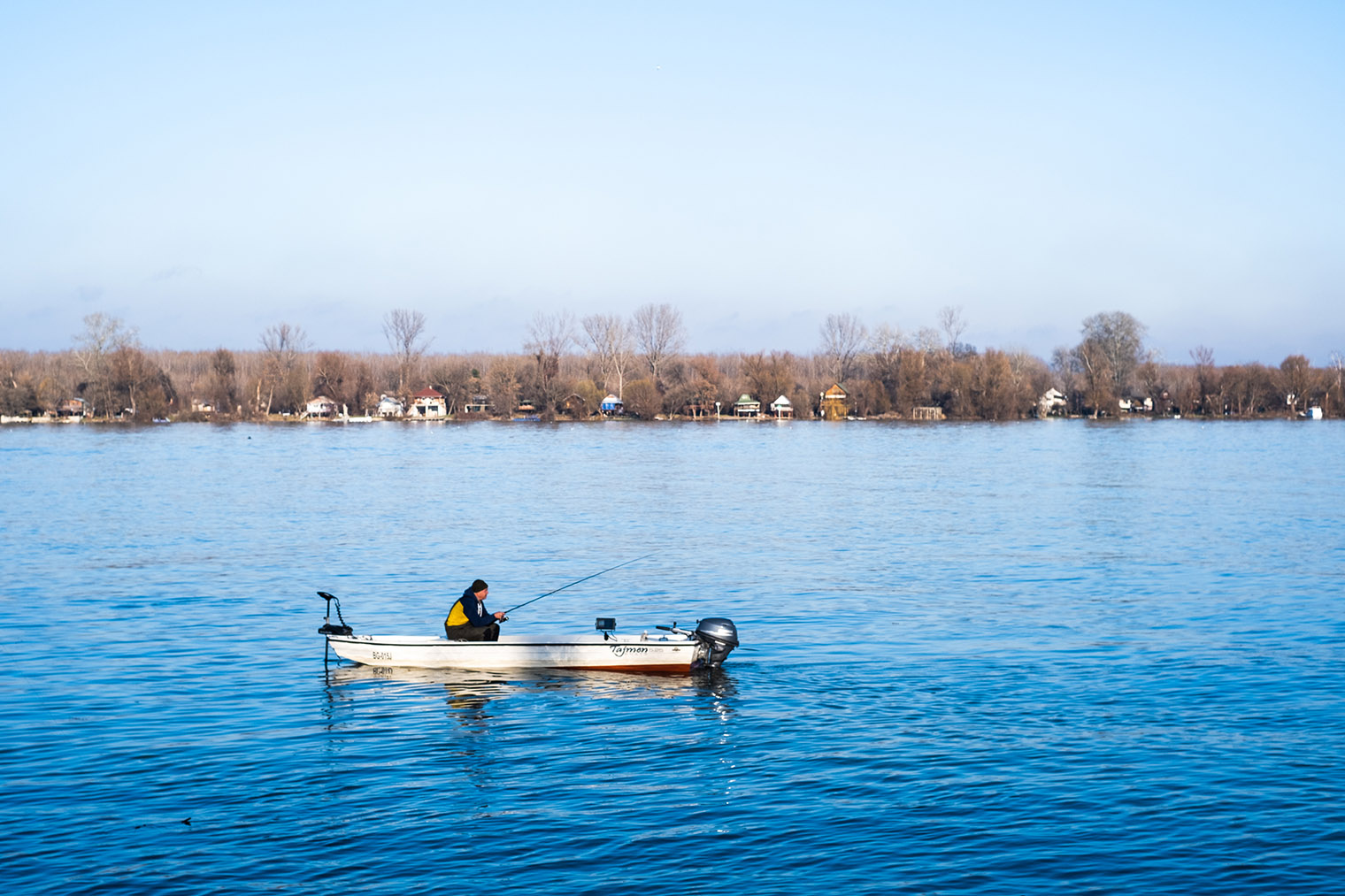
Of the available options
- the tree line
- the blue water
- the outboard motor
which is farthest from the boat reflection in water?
the tree line

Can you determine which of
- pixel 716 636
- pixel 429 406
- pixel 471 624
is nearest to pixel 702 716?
pixel 716 636

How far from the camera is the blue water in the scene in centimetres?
→ 1306

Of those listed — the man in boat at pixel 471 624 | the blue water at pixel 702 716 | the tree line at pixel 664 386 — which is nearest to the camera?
the blue water at pixel 702 716

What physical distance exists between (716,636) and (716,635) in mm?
20

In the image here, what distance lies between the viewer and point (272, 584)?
31.8 metres

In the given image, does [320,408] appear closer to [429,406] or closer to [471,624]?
[429,406]

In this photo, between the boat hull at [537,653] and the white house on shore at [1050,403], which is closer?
the boat hull at [537,653]

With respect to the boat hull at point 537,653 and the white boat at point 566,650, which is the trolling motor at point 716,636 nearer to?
the white boat at point 566,650

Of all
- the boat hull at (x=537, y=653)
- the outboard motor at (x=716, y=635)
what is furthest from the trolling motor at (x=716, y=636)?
the boat hull at (x=537, y=653)

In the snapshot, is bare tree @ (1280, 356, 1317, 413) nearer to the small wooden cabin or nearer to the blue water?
the small wooden cabin

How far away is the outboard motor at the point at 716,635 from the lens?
67.8 feet

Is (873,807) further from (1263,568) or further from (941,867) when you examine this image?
(1263,568)

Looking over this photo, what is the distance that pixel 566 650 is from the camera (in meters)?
20.9

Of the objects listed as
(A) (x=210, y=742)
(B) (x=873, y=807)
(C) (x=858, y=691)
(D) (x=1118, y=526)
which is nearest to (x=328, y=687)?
(A) (x=210, y=742)
